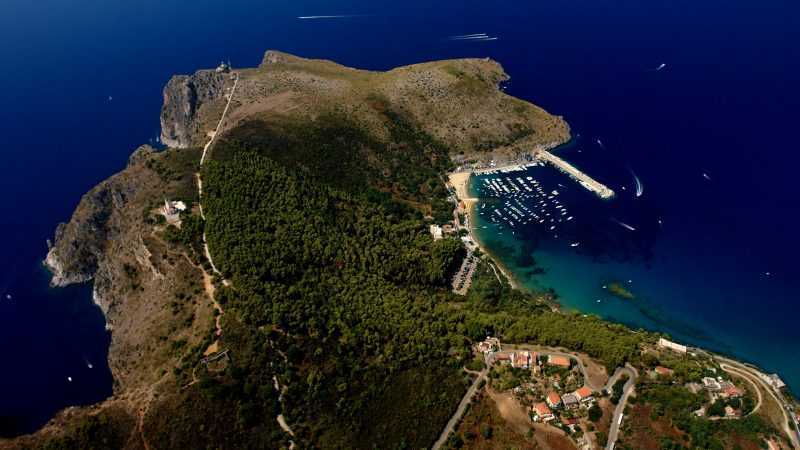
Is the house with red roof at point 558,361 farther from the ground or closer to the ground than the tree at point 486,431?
farther from the ground

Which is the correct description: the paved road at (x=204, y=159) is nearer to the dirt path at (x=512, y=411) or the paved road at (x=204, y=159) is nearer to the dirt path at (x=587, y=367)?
the dirt path at (x=512, y=411)

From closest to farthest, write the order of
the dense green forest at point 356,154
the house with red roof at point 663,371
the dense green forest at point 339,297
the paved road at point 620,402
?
the paved road at point 620,402, the dense green forest at point 339,297, the house with red roof at point 663,371, the dense green forest at point 356,154

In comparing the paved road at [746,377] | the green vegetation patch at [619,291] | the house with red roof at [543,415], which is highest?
the house with red roof at [543,415]

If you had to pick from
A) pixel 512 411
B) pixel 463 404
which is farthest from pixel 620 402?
pixel 463 404

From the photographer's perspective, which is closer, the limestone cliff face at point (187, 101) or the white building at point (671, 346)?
the white building at point (671, 346)

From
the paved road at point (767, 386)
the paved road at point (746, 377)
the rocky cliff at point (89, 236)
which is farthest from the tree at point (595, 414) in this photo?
the rocky cliff at point (89, 236)

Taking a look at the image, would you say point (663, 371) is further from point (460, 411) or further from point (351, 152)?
point (351, 152)

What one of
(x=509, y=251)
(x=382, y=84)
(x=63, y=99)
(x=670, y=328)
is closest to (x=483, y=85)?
(x=382, y=84)

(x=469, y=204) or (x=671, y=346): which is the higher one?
(x=469, y=204)

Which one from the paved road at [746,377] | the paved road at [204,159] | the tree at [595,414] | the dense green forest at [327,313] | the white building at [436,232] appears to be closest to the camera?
the dense green forest at [327,313]
